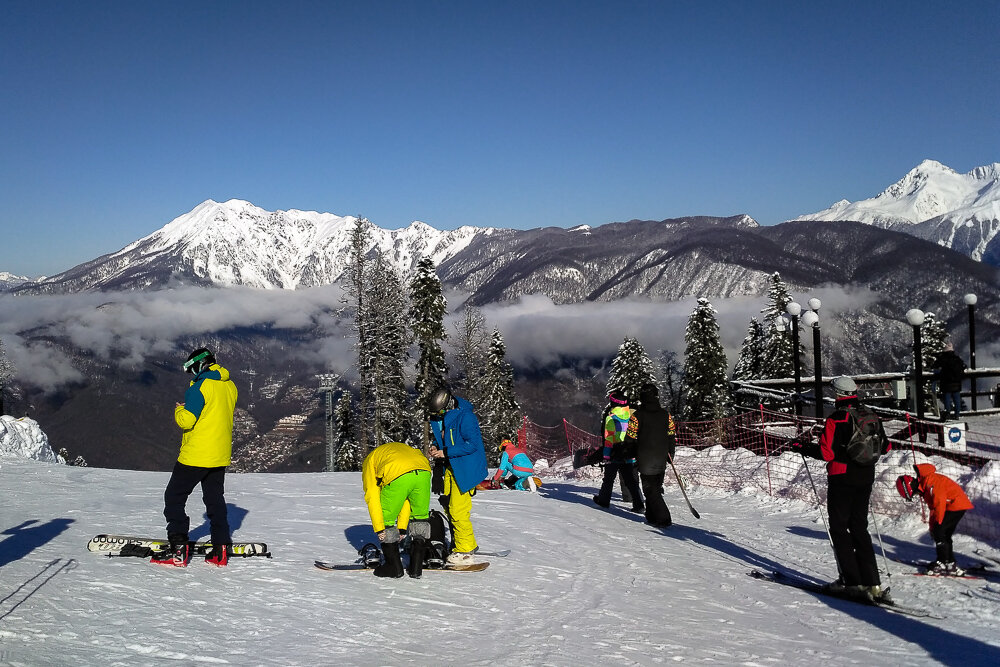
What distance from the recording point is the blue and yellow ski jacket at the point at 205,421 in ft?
23.5

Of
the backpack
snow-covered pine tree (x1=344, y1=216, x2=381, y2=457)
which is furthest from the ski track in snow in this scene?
snow-covered pine tree (x1=344, y1=216, x2=381, y2=457)

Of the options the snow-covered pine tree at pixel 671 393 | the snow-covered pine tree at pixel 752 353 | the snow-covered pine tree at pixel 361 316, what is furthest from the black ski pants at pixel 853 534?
the snow-covered pine tree at pixel 752 353

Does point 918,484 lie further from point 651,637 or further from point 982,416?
point 982,416

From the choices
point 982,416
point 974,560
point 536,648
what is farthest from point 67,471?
point 982,416

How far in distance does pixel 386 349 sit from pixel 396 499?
31.8 metres

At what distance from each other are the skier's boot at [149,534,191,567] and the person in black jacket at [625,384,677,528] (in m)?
6.58

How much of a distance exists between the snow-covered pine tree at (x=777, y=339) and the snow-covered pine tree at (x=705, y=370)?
2.95 m

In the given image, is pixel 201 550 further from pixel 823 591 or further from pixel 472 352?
pixel 472 352

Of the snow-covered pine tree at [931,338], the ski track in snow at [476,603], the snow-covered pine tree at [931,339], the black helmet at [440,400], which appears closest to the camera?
the ski track in snow at [476,603]

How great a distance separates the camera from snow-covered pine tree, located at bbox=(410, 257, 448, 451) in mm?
41094

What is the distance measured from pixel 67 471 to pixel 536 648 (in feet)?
42.4

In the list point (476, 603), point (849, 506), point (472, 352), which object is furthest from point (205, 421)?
point (472, 352)

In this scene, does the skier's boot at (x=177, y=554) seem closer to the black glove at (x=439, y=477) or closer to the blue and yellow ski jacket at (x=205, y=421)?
the blue and yellow ski jacket at (x=205, y=421)

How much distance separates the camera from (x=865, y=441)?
7.47 meters
